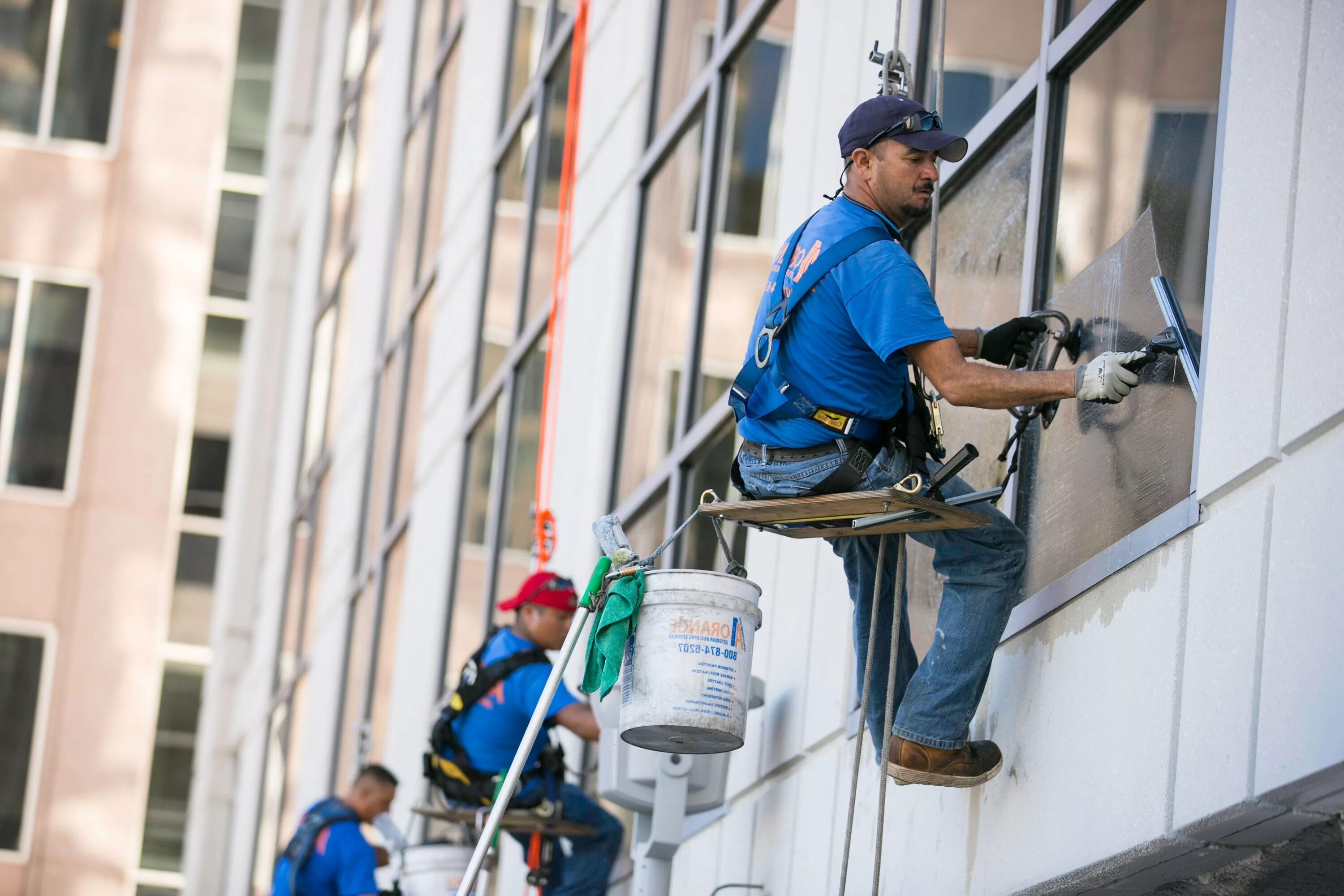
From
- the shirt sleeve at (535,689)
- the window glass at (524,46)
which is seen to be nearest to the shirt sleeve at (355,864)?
the shirt sleeve at (535,689)

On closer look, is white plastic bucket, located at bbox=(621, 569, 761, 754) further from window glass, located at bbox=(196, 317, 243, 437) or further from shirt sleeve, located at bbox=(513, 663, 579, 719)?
window glass, located at bbox=(196, 317, 243, 437)

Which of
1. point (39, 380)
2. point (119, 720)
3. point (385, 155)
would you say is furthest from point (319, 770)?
point (39, 380)

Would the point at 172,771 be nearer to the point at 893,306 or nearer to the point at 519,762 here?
the point at 519,762

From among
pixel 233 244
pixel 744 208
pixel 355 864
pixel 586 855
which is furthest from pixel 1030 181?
pixel 233 244

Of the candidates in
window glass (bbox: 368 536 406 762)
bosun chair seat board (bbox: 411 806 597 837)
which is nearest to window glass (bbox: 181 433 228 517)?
window glass (bbox: 368 536 406 762)

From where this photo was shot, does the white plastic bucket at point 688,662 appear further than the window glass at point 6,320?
No

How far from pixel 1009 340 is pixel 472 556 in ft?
26.5

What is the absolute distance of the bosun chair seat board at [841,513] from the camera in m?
4.64

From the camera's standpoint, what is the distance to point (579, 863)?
27.8 ft

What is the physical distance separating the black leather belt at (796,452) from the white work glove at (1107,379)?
872mm

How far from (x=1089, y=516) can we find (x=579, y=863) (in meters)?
4.22

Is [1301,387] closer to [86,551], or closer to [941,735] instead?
[941,735]

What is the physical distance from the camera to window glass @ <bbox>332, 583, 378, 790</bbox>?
15.2 m

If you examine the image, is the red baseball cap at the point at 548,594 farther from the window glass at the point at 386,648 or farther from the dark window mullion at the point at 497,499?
A: the window glass at the point at 386,648
